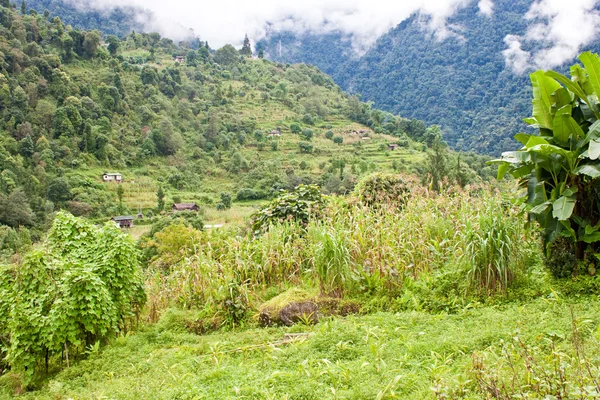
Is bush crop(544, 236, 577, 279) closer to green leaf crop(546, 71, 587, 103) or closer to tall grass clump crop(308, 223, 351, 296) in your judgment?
green leaf crop(546, 71, 587, 103)

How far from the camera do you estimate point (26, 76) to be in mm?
47656

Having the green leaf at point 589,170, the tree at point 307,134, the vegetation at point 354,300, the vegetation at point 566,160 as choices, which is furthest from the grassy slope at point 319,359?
the tree at point 307,134

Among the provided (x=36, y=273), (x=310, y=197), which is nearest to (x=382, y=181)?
(x=310, y=197)

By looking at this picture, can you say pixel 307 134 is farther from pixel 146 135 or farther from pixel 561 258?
pixel 561 258

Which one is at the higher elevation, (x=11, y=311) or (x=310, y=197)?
(x=310, y=197)

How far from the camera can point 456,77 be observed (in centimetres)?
8894

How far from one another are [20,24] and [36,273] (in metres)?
62.6

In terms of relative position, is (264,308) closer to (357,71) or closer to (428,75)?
(428,75)

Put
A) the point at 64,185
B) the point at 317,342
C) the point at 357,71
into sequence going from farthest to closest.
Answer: the point at 357,71, the point at 64,185, the point at 317,342

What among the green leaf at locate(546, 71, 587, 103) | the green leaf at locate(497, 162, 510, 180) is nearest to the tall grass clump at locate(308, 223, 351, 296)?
the green leaf at locate(497, 162, 510, 180)

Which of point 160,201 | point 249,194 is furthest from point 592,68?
point 249,194

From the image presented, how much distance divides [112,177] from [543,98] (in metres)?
43.9

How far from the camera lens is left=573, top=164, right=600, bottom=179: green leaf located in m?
3.65

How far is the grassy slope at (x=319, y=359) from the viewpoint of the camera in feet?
8.87
